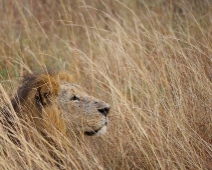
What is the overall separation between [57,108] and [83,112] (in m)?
0.21

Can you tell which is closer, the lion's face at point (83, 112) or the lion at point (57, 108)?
the lion at point (57, 108)

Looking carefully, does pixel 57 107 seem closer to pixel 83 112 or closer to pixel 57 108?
pixel 57 108

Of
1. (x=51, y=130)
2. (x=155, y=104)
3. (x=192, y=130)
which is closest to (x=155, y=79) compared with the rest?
(x=155, y=104)

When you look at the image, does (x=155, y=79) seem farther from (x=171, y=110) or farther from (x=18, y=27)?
(x=18, y=27)

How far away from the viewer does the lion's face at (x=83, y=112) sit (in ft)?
12.6

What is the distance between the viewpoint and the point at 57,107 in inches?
153

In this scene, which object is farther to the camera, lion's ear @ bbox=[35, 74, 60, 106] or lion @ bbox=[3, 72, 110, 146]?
lion's ear @ bbox=[35, 74, 60, 106]

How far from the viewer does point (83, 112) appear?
391cm

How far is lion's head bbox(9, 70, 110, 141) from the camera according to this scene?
375cm

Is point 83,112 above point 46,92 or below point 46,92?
below

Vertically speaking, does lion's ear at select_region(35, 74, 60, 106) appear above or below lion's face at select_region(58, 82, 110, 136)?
above

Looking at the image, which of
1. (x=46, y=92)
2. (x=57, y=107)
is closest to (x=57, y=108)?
(x=57, y=107)

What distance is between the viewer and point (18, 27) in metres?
8.52

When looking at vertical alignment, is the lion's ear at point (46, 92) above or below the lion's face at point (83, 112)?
above
